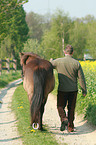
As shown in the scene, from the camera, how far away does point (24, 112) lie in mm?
7566

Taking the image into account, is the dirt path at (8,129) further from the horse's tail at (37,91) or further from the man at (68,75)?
the man at (68,75)

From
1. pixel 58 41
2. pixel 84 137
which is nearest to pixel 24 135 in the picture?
pixel 84 137

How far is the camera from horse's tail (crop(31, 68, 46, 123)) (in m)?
4.83

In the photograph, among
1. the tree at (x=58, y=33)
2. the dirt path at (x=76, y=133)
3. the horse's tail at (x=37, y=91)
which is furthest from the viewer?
the tree at (x=58, y=33)

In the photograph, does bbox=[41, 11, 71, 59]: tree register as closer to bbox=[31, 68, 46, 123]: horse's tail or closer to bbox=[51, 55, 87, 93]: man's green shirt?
bbox=[51, 55, 87, 93]: man's green shirt

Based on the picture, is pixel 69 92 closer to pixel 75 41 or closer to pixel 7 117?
pixel 7 117

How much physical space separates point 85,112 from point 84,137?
1628 mm

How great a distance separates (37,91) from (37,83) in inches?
6.6

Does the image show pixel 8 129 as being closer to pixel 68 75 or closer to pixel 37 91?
pixel 37 91

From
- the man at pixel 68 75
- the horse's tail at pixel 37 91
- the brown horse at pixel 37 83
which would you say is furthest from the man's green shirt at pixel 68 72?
the horse's tail at pixel 37 91

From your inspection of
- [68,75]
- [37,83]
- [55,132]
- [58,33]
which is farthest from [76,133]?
[58,33]

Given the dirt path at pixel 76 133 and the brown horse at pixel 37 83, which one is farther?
the dirt path at pixel 76 133

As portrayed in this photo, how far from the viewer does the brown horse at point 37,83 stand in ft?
15.9

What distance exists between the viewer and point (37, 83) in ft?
16.0
